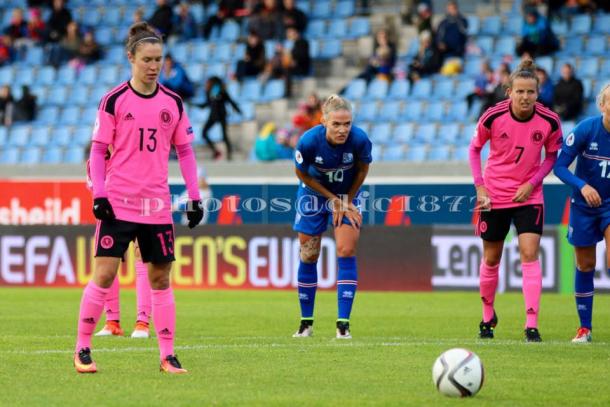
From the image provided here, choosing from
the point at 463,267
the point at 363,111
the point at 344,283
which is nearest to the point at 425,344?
the point at 344,283

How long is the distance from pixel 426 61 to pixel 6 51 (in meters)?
10.6

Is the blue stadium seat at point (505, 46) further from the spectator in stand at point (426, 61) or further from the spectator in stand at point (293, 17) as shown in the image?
the spectator in stand at point (293, 17)

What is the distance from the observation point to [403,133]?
2442cm

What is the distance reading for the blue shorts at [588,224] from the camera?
36.3ft

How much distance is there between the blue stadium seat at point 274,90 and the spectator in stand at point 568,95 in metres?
6.25

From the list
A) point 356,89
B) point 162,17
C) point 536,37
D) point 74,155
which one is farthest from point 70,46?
point 536,37

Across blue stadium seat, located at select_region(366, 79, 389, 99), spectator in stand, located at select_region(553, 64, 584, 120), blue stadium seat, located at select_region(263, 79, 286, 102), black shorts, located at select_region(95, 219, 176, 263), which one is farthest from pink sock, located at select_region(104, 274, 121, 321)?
blue stadium seat, located at select_region(263, 79, 286, 102)

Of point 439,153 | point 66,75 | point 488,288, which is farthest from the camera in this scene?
point 66,75

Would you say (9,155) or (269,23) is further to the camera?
(9,155)

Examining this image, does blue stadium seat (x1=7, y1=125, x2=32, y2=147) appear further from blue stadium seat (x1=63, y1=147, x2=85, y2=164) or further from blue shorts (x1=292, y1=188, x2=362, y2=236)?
blue shorts (x1=292, y1=188, x2=362, y2=236)

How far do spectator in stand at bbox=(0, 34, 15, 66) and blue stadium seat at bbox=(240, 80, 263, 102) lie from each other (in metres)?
6.51

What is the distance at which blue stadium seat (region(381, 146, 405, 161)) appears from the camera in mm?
23875

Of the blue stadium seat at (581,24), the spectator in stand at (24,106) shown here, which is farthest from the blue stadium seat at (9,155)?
the blue stadium seat at (581,24)

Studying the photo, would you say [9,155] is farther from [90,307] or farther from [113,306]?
[90,307]
